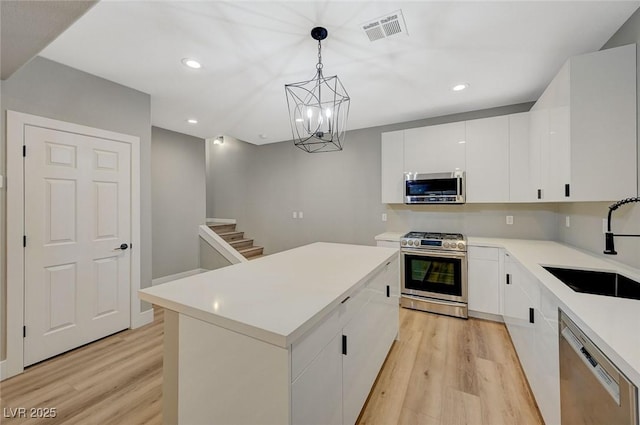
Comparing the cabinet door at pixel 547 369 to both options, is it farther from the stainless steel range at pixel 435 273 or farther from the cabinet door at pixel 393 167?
the cabinet door at pixel 393 167

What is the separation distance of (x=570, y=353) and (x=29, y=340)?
3783mm

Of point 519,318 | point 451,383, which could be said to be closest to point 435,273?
point 519,318

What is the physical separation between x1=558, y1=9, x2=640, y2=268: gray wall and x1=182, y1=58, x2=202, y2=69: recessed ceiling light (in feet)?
10.7

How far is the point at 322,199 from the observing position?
15.6ft

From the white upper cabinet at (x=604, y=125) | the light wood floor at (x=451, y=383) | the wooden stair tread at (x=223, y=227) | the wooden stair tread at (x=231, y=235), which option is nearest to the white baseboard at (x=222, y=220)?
the wooden stair tread at (x=223, y=227)

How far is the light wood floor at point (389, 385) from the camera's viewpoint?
171 cm

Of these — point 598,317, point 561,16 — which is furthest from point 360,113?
point 598,317

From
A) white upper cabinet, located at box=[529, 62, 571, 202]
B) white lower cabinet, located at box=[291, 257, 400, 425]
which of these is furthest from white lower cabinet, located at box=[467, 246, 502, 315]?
white lower cabinet, located at box=[291, 257, 400, 425]

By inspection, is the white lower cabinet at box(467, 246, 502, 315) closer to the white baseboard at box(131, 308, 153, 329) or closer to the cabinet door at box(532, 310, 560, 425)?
the cabinet door at box(532, 310, 560, 425)

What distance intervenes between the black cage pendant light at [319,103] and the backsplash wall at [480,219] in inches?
64.4

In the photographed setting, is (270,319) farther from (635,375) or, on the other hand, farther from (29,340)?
(29,340)

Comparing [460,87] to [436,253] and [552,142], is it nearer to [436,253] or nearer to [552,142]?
[552,142]

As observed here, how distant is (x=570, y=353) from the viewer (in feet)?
3.96

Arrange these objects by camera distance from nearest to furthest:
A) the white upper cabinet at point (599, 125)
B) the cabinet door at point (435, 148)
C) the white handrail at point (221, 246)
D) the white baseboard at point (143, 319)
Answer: the white upper cabinet at point (599, 125), the white baseboard at point (143, 319), the cabinet door at point (435, 148), the white handrail at point (221, 246)
